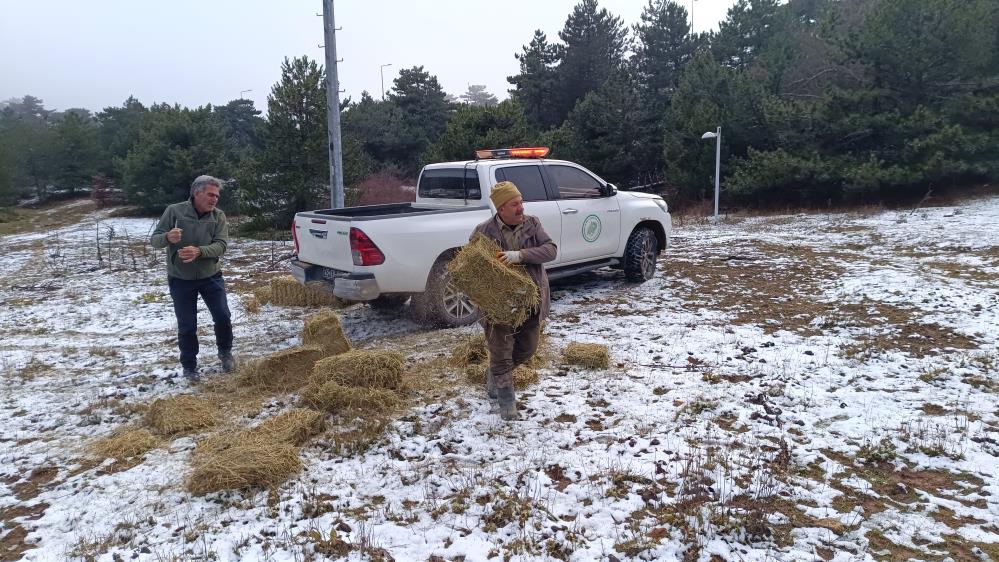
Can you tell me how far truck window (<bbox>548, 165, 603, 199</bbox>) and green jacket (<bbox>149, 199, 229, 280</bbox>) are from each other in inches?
162

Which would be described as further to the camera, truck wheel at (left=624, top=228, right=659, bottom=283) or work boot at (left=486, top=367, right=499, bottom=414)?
truck wheel at (left=624, top=228, right=659, bottom=283)

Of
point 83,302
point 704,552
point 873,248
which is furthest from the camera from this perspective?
point 873,248

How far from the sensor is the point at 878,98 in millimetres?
20406

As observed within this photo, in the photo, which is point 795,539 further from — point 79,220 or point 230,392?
point 79,220

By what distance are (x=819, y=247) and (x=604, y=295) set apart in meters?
6.76

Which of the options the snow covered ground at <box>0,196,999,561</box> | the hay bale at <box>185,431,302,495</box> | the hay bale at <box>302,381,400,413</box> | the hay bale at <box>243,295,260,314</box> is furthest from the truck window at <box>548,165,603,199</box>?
the hay bale at <box>185,431,302,495</box>

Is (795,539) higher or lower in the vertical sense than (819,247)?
lower

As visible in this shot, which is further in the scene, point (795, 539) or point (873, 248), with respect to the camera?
point (873, 248)

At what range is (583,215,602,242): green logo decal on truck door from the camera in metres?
8.03

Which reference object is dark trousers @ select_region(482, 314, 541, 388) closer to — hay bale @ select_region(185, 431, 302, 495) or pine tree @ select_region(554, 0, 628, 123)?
hay bale @ select_region(185, 431, 302, 495)

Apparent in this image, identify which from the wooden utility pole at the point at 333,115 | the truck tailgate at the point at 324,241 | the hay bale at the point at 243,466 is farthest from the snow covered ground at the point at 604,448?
the wooden utility pole at the point at 333,115

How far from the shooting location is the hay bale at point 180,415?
4.46m

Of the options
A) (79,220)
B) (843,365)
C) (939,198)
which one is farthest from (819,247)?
(79,220)

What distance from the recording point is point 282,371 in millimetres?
5348
